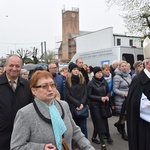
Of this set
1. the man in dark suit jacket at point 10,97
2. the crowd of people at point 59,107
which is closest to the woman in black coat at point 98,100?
the crowd of people at point 59,107

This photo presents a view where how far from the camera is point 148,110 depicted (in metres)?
3.15

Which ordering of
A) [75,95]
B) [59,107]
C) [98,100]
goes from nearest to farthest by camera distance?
1. [59,107]
2. [75,95]
3. [98,100]

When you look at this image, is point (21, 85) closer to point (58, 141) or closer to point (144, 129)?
point (58, 141)

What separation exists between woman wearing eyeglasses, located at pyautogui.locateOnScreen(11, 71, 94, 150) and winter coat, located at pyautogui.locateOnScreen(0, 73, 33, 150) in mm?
806

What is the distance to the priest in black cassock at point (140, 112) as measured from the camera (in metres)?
3.17

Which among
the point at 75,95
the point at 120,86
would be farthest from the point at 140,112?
the point at 120,86

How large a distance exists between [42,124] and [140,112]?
1.61 metres

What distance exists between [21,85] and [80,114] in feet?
7.51

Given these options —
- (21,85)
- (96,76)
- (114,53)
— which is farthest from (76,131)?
(114,53)

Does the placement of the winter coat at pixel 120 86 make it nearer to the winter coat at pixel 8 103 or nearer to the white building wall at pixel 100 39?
the winter coat at pixel 8 103

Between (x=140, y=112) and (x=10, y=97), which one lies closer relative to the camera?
(x=10, y=97)

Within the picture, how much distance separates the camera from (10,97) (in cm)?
297

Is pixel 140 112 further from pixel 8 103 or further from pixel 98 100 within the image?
pixel 98 100

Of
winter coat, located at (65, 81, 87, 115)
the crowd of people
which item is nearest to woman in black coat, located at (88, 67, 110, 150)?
the crowd of people
